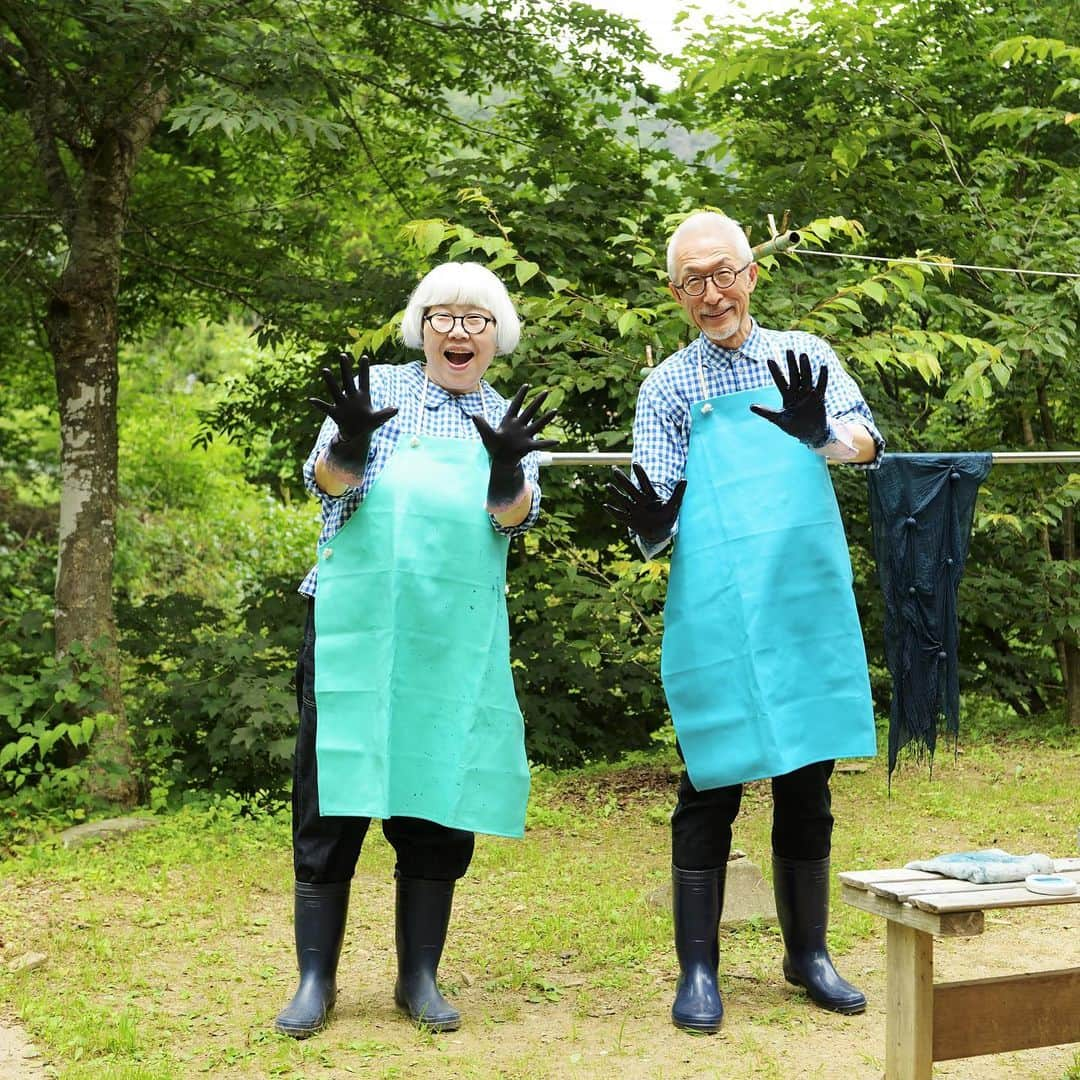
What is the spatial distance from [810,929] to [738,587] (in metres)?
0.88

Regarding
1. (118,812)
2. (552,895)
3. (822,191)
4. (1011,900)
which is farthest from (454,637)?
(822,191)

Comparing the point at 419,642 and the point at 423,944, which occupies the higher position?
the point at 419,642

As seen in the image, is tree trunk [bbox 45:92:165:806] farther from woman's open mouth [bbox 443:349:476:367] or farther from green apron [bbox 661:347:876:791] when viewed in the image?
green apron [bbox 661:347:876:791]

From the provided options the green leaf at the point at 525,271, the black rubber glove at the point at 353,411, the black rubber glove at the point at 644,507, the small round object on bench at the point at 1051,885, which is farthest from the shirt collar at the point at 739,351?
the green leaf at the point at 525,271

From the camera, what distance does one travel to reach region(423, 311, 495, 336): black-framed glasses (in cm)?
308

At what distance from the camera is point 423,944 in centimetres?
317

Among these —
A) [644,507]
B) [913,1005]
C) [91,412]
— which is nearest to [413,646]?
[644,507]

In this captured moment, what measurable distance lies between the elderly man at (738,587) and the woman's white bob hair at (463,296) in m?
0.39

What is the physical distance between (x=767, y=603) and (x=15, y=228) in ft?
16.9

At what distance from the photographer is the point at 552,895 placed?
4.48 meters

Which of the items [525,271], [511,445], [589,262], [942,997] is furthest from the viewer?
[589,262]

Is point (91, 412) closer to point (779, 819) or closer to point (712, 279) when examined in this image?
point (712, 279)

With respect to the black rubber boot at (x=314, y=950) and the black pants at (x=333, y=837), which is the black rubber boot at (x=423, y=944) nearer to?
the black pants at (x=333, y=837)

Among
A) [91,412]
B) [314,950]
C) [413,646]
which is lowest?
[314,950]
